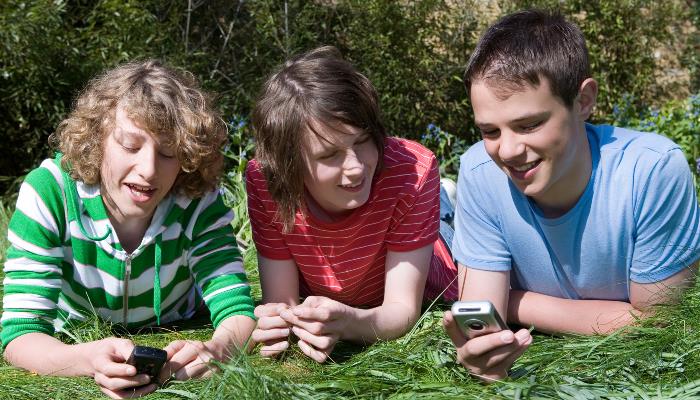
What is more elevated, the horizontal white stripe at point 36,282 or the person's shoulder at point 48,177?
the person's shoulder at point 48,177

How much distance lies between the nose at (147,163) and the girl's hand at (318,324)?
0.65m

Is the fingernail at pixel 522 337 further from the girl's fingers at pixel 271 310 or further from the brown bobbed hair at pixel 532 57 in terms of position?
the girl's fingers at pixel 271 310

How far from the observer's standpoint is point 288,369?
10.0 ft

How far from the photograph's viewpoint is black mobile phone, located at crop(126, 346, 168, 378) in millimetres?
2744

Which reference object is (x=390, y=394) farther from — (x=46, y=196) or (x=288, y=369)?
(x=46, y=196)

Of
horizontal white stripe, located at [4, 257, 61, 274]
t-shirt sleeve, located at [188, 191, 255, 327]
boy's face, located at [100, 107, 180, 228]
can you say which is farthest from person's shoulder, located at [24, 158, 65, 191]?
t-shirt sleeve, located at [188, 191, 255, 327]

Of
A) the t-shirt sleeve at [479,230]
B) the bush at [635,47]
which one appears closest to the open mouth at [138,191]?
the t-shirt sleeve at [479,230]

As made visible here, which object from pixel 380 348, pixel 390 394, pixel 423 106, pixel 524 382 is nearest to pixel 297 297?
pixel 380 348

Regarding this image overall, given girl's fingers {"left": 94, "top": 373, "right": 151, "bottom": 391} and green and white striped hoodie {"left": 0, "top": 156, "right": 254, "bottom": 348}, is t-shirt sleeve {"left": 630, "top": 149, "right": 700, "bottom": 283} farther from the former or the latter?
girl's fingers {"left": 94, "top": 373, "right": 151, "bottom": 391}

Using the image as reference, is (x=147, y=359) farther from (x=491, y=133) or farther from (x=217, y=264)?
(x=491, y=133)

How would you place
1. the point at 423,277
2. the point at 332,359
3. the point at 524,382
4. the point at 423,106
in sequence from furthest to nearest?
the point at 423,106, the point at 423,277, the point at 332,359, the point at 524,382

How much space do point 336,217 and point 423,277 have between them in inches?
16.0

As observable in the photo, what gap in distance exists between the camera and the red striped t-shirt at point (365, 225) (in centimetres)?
351

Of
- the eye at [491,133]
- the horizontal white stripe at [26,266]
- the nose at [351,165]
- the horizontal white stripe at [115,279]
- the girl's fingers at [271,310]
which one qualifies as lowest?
the girl's fingers at [271,310]
